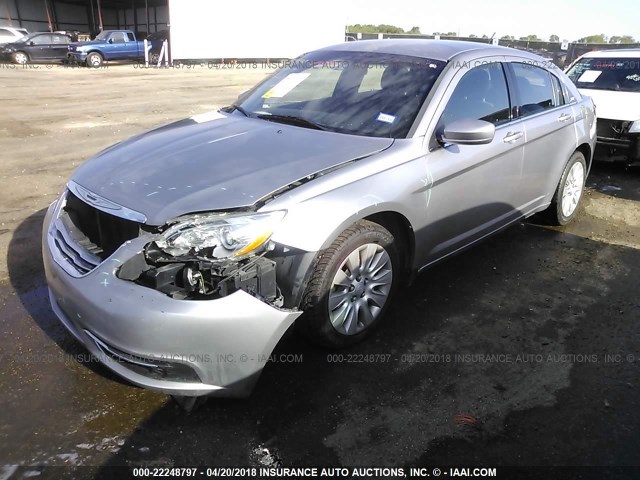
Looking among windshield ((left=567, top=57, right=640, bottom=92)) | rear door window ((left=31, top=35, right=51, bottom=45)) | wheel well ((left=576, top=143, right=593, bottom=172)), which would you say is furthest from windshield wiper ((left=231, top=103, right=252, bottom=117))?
rear door window ((left=31, top=35, right=51, bottom=45))

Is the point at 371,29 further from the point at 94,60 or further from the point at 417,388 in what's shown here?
the point at 417,388

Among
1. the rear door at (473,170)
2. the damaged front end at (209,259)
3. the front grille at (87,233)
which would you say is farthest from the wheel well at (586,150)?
the front grille at (87,233)

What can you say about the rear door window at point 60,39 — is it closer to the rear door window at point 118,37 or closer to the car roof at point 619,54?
the rear door window at point 118,37

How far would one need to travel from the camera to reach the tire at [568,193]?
488cm

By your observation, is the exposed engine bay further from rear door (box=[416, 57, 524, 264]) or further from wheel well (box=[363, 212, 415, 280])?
rear door (box=[416, 57, 524, 264])

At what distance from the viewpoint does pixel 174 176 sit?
9.00 ft

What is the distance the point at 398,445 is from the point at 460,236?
5.64 feet

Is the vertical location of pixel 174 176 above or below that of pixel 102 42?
above

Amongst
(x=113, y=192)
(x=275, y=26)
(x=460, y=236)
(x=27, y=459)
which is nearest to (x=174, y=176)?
(x=113, y=192)

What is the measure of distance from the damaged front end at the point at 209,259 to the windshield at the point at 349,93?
1222 millimetres

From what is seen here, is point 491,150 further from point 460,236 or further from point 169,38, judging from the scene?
point 169,38

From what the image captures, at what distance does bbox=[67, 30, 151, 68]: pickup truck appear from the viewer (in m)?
24.2

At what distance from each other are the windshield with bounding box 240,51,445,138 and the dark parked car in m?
25.4

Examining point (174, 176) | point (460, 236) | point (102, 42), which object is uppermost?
point (174, 176)
